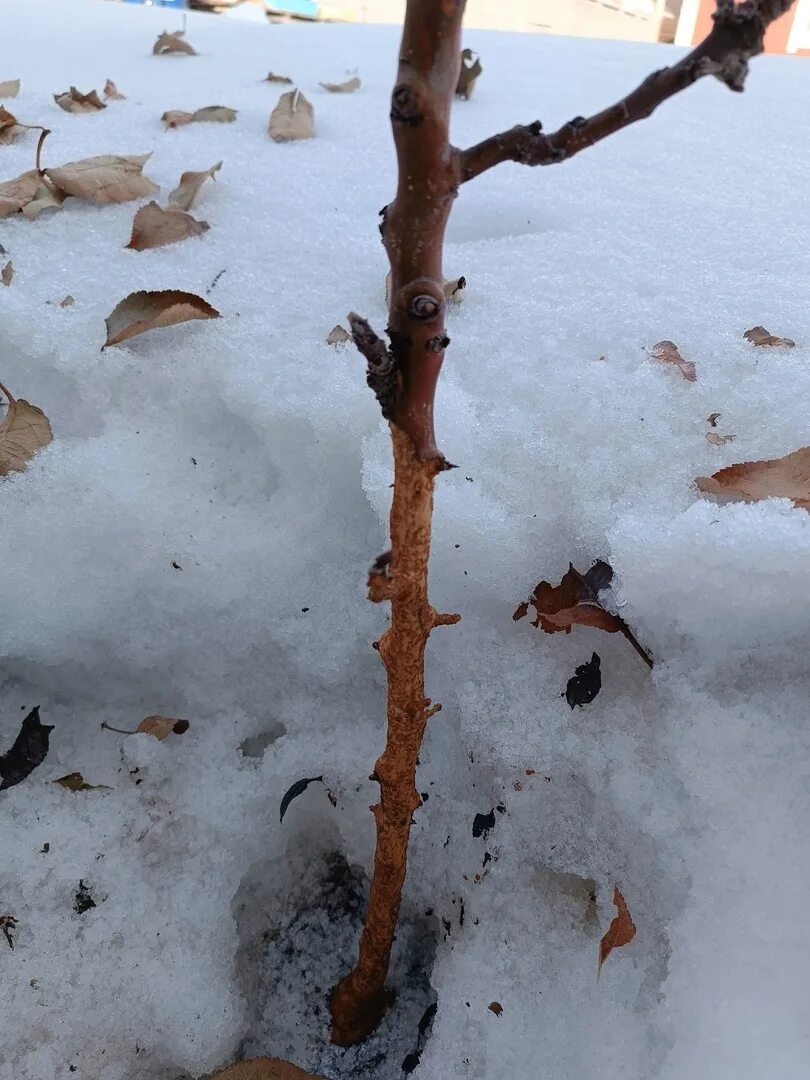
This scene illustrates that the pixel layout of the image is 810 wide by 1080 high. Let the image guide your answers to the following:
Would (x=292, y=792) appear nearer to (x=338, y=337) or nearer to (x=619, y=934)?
(x=619, y=934)

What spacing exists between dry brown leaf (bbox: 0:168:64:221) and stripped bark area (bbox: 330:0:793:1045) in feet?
2.89

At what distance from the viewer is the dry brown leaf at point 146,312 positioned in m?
0.84

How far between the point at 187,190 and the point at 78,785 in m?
0.79

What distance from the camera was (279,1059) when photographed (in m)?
0.69

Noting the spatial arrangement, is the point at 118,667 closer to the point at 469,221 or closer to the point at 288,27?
the point at 469,221

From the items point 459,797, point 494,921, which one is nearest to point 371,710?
point 459,797

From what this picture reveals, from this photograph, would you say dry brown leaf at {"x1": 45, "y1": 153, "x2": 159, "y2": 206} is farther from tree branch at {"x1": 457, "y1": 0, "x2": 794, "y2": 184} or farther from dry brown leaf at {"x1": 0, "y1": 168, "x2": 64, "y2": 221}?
tree branch at {"x1": 457, "y1": 0, "x2": 794, "y2": 184}

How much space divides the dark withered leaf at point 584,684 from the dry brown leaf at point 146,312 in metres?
0.56

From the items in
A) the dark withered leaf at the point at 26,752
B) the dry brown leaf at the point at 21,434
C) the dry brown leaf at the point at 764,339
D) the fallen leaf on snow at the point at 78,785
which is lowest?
the fallen leaf on snow at the point at 78,785

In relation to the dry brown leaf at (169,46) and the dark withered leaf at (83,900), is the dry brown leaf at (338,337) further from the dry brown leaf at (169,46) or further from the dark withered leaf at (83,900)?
the dry brown leaf at (169,46)

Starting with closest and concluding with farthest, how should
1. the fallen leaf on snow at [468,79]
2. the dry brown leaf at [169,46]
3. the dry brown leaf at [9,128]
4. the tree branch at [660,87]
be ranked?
the tree branch at [660,87] < the dry brown leaf at [9,128] < the fallen leaf on snow at [468,79] < the dry brown leaf at [169,46]

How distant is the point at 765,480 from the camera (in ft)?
2.25

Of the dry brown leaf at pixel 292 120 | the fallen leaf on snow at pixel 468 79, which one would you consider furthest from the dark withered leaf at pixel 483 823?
the fallen leaf on snow at pixel 468 79

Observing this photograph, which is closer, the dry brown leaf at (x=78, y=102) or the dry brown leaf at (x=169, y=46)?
the dry brown leaf at (x=78, y=102)
